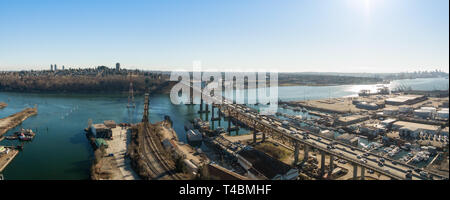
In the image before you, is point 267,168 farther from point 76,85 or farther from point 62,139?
point 76,85

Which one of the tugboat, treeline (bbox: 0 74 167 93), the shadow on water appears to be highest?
treeline (bbox: 0 74 167 93)

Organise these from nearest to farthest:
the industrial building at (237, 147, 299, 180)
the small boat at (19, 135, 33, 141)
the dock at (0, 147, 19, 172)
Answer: the industrial building at (237, 147, 299, 180), the dock at (0, 147, 19, 172), the small boat at (19, 135, 33, 141)

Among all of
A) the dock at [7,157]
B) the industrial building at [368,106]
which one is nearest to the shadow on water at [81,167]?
the dock at [7,157]

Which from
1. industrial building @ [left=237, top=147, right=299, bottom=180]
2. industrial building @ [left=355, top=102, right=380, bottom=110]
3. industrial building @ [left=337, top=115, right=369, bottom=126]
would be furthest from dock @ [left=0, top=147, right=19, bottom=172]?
industrial building @ [left=355, top=102, right=380, bottom=110]

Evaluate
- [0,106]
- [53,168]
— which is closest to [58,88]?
[0,106]

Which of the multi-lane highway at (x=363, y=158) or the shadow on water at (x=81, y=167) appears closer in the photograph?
the multi-lane highway at (x=363, y=158)

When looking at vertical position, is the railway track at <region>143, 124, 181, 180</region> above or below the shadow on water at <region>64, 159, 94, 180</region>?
above

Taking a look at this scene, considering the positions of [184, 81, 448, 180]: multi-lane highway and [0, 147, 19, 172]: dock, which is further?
[0, 147, 19, 172]: dock

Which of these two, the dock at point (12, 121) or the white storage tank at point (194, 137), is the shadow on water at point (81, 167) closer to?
the white storage tank at point (194, 137)

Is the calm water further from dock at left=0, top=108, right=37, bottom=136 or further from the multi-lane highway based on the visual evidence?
the multi-lane highway
